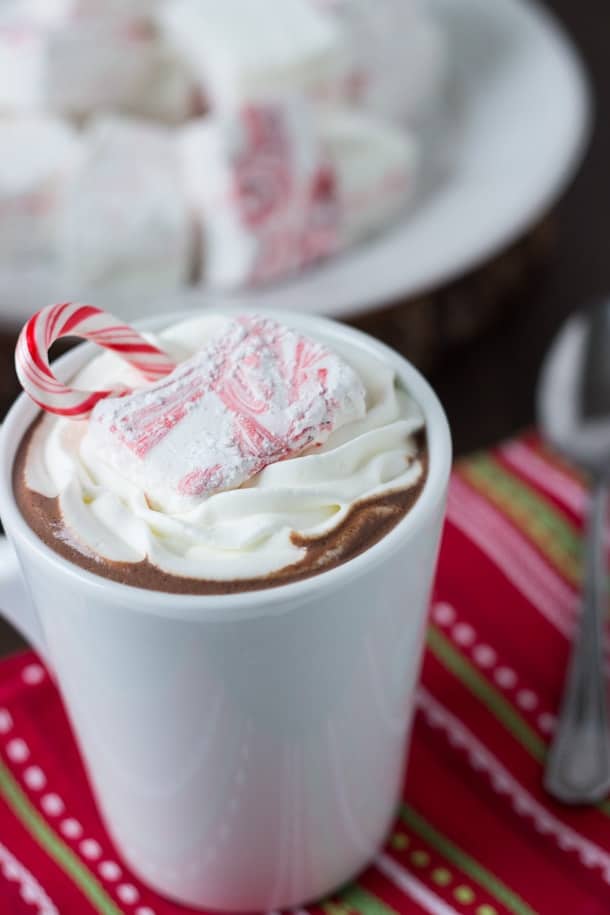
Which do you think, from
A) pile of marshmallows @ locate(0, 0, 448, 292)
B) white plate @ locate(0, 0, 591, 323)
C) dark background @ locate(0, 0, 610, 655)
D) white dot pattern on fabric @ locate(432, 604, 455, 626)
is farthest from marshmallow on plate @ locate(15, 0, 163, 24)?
white dot pattern on fabric @ locate(432, 604, 455, 626)

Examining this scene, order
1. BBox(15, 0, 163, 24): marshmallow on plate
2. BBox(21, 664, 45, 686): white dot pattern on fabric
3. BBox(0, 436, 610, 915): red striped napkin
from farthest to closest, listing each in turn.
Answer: BBox(15, 0, 163, 24): marshmallow on plate, BBox(21, 664, 45, 686): white dot pattern on fabric, BBox(0, 436, 610, 915): red striped napkin

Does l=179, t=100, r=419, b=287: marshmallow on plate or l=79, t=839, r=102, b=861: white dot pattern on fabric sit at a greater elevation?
l=179, t=100, r=419, b=287: marshmallow on plate

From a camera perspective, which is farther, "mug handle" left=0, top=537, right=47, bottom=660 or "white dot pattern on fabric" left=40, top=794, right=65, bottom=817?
"white dot pattern on fabric" left=40, top=794, right=65, bottom=817

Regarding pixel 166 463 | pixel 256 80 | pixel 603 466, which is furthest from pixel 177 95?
pixel 166 463

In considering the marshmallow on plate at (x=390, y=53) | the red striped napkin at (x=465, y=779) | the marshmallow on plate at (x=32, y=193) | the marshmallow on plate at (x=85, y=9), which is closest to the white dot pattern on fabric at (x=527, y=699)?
the red striped napkin at (x=465, y=779)

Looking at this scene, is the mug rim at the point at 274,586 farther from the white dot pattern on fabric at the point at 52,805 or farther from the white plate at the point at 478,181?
the white plate at the point at 478,181

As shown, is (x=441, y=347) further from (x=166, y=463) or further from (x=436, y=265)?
(x=166, y=463)

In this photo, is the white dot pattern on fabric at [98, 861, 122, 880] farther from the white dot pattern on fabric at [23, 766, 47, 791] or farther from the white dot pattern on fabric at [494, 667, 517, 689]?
the white dot pattern on fabric at [494, 667, 517, 689]
